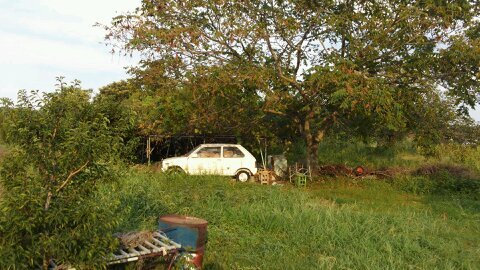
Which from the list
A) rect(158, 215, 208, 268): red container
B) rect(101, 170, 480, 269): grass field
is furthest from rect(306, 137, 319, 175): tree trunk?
rect(158, 215, 208, 268): red container

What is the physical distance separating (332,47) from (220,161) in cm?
544

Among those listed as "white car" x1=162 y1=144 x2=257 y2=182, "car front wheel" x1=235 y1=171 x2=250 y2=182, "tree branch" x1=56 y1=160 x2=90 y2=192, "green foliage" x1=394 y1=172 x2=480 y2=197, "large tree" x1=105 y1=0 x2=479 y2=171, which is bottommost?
"green foliage" x1=394 y1=172 x2=480 y2=197

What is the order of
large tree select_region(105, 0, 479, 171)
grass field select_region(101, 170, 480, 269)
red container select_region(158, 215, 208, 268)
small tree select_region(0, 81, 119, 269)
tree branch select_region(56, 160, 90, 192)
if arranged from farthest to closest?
large tree select_region(105, 0, 479, 171) → grass field select_region(101, 170, 480, 269) → red container select_region(158, 215, 208, 268) → tree branch select_region(56, 160, 90, 192) → small tree select_region(0, 81, 119, 269)

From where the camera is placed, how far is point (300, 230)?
7793 mm

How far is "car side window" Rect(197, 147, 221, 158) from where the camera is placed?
56.0 feet

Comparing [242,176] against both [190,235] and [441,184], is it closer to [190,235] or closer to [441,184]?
[441,184]

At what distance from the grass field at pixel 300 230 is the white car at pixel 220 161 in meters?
4.80

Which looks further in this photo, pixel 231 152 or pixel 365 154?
pixel 365 154

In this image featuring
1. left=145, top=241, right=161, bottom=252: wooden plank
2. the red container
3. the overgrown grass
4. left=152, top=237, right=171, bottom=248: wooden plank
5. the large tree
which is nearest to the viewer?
left=145, top=241, right=161, bottom=252: wooden plank

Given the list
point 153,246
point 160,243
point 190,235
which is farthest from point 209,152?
point 153,246

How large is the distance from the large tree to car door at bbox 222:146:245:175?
7.83ft

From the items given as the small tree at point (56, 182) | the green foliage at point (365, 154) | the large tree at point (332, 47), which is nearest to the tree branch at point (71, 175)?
the small tree at point (56, 182)

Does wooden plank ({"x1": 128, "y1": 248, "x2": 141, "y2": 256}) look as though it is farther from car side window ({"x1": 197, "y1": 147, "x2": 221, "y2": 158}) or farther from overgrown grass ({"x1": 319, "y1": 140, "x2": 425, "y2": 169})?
overgrown grass ({"x1": 319, "y1": 140, "x2": 425, "y2": 169})

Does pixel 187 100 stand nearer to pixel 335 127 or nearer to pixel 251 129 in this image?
pixel 251 129
